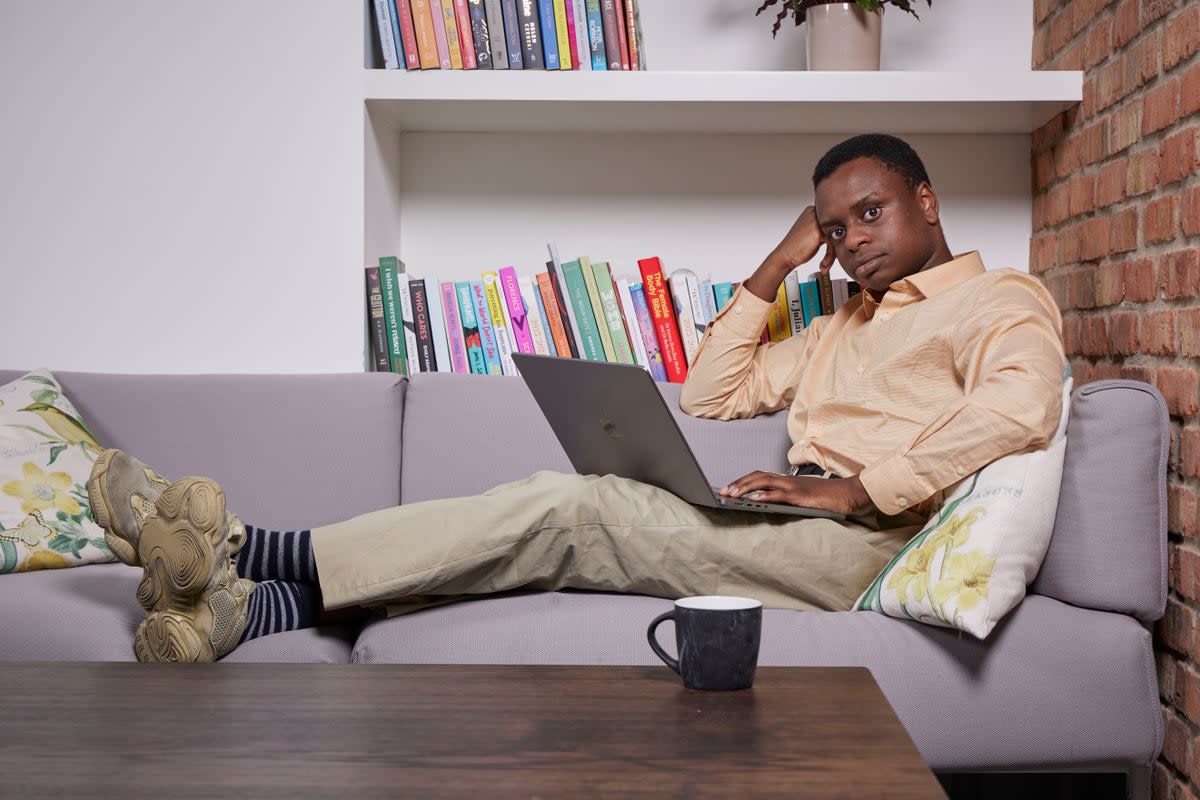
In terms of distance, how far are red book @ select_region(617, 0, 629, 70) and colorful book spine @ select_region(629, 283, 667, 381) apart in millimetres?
436

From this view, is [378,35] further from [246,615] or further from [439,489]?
[246,615]

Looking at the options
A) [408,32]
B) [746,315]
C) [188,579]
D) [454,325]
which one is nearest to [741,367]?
[746,315]

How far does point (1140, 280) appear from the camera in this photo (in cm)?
179

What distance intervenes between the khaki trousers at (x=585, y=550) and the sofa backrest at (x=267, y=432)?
473mm

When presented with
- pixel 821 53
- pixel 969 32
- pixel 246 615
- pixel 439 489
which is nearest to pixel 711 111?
pixel 821 53

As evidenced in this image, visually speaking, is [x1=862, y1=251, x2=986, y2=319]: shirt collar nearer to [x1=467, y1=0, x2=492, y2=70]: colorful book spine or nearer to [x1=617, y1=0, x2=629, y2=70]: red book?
[x1=617, y1=0, x2=629, y2=70]: red book

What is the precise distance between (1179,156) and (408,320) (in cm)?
139

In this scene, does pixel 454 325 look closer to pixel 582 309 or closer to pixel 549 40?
pixel 582 309

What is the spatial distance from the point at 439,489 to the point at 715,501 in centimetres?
64

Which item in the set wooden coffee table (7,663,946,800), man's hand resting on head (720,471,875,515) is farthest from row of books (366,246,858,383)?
wooden coffee table (7,663,946,800)

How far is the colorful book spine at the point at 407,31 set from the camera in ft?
7.25

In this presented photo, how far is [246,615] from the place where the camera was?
144cm

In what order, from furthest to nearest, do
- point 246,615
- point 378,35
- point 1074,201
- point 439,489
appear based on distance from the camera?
1. point 378,35
2. point 1074,201
3. point 439,489
4. point 246,615

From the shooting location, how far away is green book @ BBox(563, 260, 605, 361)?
2.25 metres
